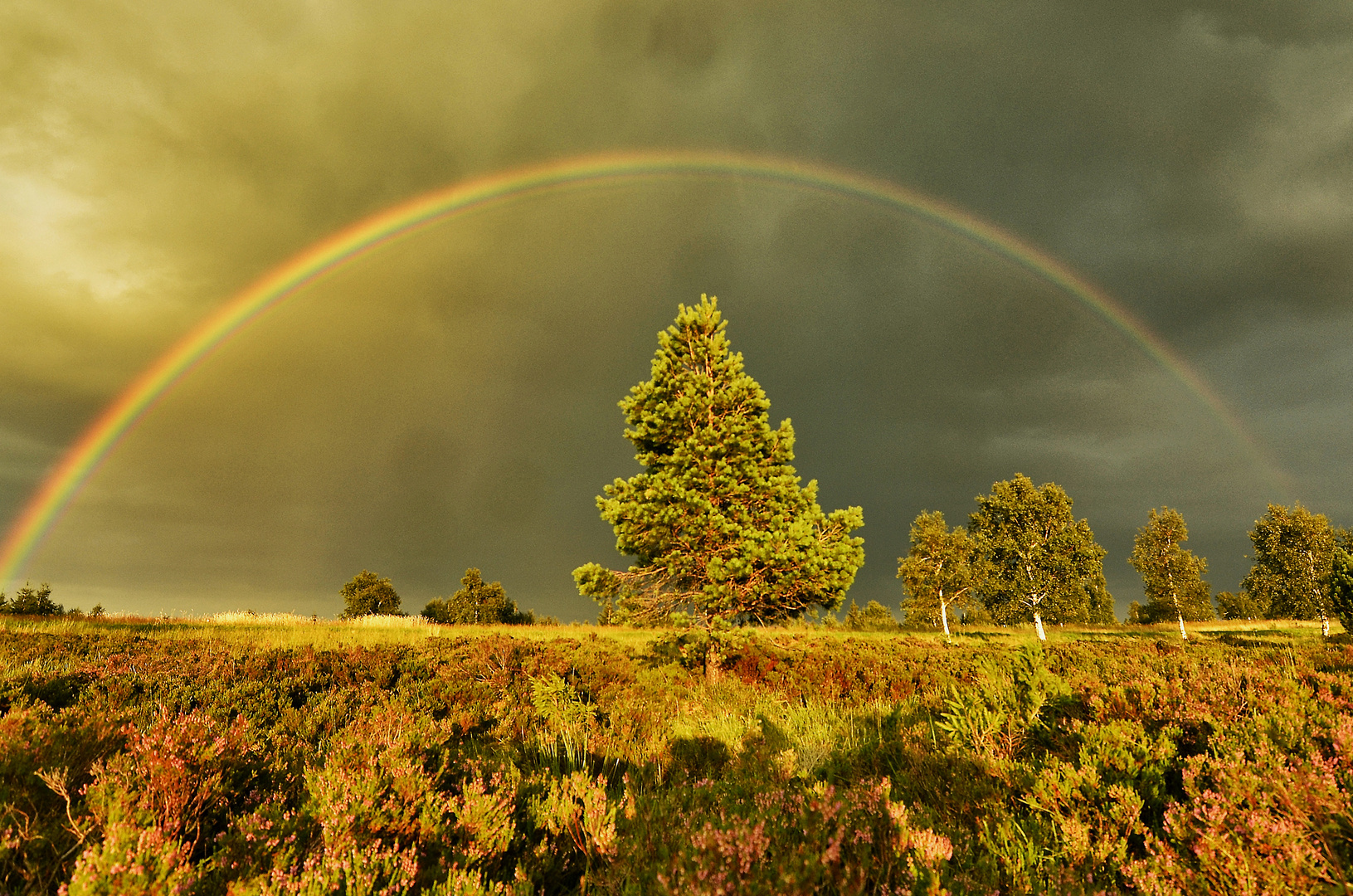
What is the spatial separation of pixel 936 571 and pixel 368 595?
6523 cm

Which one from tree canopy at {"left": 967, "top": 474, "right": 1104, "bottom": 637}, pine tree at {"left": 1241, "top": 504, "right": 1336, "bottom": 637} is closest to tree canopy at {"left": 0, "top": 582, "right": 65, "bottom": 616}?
tree canopy at {"left": 967, "top": 474, "right": 1104, "bottom": 637}

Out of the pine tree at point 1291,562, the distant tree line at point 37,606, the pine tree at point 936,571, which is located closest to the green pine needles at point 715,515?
the distant tree line at point 37,606

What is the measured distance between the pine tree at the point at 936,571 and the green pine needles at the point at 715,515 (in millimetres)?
46899

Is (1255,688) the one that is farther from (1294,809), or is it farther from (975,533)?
(975,533)

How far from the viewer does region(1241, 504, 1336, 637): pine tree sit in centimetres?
4584

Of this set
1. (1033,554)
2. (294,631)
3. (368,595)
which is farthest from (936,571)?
(368,595)

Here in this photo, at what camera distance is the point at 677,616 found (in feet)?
50.8

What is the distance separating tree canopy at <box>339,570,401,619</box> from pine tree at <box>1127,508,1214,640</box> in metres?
83.2

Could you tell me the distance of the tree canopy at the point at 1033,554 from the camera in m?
45.5

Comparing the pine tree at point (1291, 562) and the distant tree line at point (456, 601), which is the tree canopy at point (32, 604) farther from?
the pine tree at point (1291, 562)

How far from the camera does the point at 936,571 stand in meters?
56.1

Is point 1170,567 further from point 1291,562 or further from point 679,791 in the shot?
point 679,791

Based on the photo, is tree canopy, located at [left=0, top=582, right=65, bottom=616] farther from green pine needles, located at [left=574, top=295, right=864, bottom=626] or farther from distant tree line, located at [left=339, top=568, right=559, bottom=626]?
distant tree line, located at [left=339, top=568, right=559, bottom=626]

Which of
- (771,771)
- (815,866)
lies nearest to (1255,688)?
(771,771)
